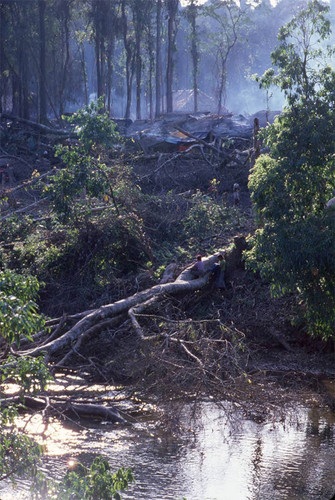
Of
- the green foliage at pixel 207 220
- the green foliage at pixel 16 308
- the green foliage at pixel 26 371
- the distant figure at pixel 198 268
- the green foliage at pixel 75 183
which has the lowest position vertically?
the green foliage at pixel 26 371

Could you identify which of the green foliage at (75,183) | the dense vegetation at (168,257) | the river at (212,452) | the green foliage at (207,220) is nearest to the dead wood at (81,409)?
the river at (212,452)

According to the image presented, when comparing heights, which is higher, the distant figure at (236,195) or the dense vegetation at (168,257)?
the distant figure at (236,195)

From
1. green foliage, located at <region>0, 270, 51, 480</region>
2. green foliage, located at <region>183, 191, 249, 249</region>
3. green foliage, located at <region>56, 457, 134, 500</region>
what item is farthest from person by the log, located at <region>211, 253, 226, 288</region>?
green foliage, located at <region>56, 457, 134, 500</region>

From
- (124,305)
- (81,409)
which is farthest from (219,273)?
(81,409)

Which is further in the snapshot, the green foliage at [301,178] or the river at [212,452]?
the green foliage at [301,178]

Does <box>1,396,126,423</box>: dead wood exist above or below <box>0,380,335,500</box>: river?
above

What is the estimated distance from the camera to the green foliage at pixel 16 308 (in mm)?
3807

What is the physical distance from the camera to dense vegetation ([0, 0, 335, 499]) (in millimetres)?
8648

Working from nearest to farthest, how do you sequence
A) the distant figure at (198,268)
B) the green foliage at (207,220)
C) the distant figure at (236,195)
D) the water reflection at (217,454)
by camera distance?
the water reflection at (217,454) < the distant figure at (198,268) < the green foliage at (207,220) < the distant figure at (236,195)

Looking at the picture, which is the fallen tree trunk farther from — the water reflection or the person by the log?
the water reflection

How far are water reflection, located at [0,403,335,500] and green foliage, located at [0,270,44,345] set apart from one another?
342 centimetres

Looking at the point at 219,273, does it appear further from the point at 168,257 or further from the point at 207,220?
the point at 207,220

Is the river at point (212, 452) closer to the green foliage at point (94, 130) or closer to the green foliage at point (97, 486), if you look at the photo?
the green foliage at point (97, 486)

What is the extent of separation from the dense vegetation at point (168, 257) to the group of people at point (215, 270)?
A: 24cm
